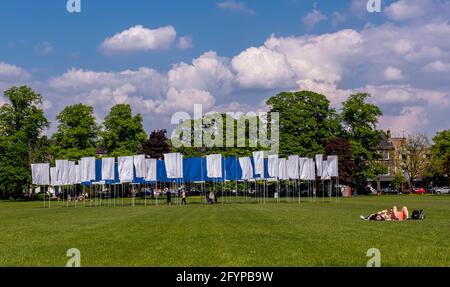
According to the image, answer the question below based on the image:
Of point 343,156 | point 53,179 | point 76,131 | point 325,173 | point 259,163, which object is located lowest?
point 53,179

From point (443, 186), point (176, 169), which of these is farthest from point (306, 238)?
point (443, 186)

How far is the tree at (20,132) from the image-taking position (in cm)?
9519

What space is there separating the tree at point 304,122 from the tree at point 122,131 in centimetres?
2390

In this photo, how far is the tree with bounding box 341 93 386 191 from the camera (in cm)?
10362

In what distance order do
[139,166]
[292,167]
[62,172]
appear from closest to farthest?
[139,166], [62,172], [292,167]

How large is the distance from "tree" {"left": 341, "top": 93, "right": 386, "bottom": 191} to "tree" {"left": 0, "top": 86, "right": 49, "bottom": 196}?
54167mm

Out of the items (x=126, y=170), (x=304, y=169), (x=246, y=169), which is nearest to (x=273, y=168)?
(x=246, y=169)

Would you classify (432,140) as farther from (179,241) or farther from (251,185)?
(179,241)

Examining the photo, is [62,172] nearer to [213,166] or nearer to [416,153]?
[213,166]

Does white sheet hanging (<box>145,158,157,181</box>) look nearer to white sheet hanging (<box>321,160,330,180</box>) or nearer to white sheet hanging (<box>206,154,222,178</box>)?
white sheet hanging (<box>206,154,222,178</box>)

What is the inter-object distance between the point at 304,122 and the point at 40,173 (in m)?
49.1

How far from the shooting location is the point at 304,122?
324 ft

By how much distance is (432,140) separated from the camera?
133 metres
